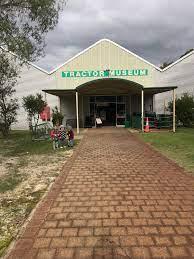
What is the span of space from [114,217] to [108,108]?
2237 centimetres

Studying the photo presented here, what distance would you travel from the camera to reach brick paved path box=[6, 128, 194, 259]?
3.73 meters

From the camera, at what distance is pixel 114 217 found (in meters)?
4.73

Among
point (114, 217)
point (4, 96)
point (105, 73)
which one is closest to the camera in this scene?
point (114, 217)

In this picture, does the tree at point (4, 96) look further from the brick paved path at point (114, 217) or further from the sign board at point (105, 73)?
the brick paved path at point (114, 217)

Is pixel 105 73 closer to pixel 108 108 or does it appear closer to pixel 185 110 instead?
pixel 108 108

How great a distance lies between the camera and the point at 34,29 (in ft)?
45.2

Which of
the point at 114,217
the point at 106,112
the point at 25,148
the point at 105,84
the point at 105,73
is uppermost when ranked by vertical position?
the point at 105,73

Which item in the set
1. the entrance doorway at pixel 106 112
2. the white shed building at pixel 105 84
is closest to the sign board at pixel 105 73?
the white shed building at pixel 105 84

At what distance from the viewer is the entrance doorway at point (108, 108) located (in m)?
26.7

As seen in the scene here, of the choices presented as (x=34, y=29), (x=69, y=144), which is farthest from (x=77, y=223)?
(x=34, y=29)

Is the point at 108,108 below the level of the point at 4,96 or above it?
below

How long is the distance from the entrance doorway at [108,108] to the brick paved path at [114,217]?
1862 cm

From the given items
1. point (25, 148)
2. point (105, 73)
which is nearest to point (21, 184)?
point (25, 148)

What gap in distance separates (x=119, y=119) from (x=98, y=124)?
2099 millimetres
